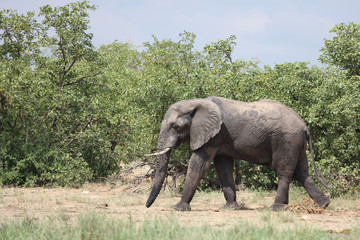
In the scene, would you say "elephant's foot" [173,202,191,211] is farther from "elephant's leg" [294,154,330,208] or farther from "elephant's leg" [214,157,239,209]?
"elephant's leg" [294,154,330,208]

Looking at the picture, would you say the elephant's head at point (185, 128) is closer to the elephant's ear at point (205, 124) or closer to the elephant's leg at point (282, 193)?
the elephant's ear at point (205, 124)

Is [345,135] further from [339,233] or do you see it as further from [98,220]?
[98,220]

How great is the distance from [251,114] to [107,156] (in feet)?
30.2

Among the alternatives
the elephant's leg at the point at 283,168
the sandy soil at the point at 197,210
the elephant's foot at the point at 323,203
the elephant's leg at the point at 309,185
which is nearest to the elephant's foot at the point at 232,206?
the sandy soil at the point at 197,210

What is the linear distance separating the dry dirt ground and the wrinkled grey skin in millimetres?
578

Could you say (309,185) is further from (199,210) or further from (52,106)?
(52,106)

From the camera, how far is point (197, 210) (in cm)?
1018

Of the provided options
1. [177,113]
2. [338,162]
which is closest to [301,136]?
[177,113]

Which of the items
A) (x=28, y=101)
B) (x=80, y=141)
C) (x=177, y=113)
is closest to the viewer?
(x=177, y=113)

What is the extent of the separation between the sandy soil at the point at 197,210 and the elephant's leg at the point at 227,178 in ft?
1.08

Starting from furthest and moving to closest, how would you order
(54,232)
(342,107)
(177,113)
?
(342,107) < (177,113) < (54,232)

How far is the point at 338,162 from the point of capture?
1338 cm

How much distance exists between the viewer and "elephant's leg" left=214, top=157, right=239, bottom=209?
1058 centimetres

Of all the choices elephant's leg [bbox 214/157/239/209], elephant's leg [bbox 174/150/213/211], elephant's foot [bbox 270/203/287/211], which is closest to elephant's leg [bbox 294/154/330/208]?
elephant's foot [bbox 270/203/287/211]
